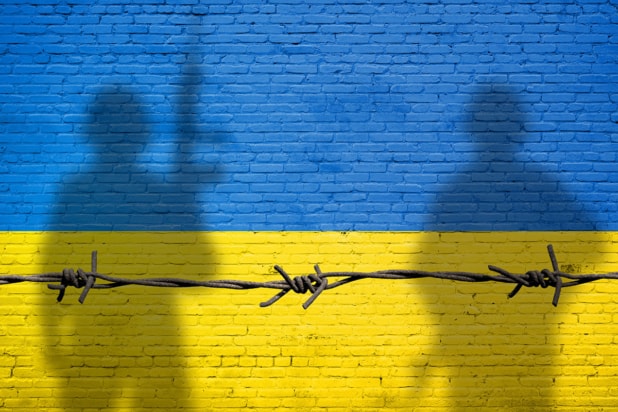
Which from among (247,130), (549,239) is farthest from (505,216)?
(247,130)

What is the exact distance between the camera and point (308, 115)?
5074 millimetres

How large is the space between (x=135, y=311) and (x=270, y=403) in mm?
1284

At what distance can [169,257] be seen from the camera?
5.00 meters

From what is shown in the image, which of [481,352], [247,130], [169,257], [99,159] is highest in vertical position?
[247,130]

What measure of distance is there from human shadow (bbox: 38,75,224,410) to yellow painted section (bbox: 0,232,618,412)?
2 cm

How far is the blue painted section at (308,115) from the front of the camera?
5.01 m

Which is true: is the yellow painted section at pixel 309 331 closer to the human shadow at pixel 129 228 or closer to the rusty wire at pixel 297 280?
the human shadow at pixel 129 228

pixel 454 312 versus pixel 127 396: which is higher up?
pixel 454 312

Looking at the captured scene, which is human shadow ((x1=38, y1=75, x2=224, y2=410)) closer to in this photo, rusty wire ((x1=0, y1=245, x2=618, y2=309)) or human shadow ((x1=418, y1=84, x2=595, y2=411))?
human shadow ((x1=418, y1=84, x2=595, y2=411))

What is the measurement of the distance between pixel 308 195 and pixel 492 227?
148 cm

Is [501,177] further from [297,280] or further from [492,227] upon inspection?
[297,280]

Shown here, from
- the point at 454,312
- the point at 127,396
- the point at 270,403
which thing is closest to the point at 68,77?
the point at 127,396

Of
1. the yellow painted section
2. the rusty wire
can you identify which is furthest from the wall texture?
the rusty wire

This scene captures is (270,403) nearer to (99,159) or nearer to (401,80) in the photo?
(99,159)
